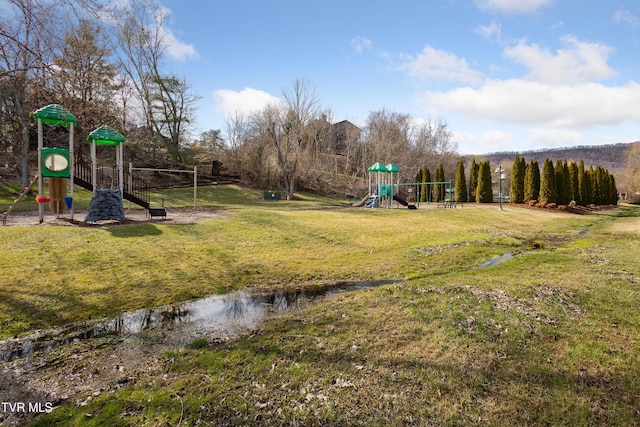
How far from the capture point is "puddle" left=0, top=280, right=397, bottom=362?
3662 mm

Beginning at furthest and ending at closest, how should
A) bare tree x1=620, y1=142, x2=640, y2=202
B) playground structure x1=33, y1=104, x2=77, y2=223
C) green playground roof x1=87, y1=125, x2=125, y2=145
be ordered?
bare tree x1=620, y1=142, x2=640, y2=202
green playground roof x1=87, y1=125, x2=125, y2=145
playground structure x1=33, y1=104, x2=77, y2=223

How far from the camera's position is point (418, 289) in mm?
5359

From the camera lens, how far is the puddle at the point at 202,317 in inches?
144

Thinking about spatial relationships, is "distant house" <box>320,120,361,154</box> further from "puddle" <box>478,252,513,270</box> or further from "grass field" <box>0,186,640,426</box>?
"grass field" <box>0,186,640,426</box>

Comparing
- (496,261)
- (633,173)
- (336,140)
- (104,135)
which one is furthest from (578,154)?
(104,135)

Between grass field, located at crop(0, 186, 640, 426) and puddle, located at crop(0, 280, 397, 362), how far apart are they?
0.30 m

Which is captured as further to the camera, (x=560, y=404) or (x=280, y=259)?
(x=280, y=259)

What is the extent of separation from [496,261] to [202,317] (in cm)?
684

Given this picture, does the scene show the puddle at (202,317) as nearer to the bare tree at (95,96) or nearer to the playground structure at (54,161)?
the playground structure at (54,161)

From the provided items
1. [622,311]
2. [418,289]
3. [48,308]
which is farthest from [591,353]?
[48,308]

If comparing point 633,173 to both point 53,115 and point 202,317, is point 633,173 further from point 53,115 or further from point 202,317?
point 53,115

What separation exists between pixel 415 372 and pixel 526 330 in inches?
68.4

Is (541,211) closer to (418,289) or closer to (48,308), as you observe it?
(418,289)

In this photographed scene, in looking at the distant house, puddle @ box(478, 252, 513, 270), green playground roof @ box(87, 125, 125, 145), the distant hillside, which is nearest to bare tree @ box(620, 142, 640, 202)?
the distant hillside
